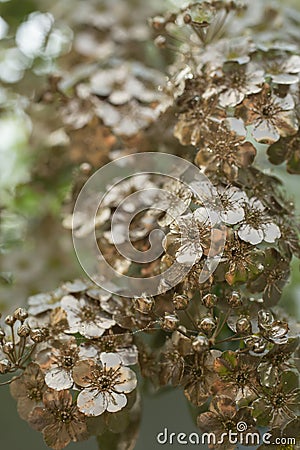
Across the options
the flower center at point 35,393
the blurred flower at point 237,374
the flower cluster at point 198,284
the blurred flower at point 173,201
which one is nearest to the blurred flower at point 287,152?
the flower cluster at point 198,284

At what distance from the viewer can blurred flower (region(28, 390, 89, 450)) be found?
54cm

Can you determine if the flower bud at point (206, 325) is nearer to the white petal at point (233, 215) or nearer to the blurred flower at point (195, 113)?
the white petal at point (233, 215)

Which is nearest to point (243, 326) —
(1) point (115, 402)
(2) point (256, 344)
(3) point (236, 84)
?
(2) point (256, 344)

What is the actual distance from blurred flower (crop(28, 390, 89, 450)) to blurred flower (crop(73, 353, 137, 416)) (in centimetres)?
2

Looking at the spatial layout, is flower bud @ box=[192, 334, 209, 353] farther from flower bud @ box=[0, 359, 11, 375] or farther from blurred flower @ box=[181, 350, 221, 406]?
flower bud @ box=[0, 359, 11, 375]

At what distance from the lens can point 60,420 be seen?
1.78ft

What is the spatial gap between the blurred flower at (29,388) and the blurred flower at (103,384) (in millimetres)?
49

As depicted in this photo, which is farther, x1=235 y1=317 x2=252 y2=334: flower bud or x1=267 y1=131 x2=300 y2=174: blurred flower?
x1=267 y1=131 x2=300 y2=174: blurred flower

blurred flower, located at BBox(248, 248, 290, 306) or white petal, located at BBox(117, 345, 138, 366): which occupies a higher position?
blurred flower, located at BBox(248, 248, 290, 306)

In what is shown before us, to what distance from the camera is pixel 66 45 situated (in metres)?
0.97

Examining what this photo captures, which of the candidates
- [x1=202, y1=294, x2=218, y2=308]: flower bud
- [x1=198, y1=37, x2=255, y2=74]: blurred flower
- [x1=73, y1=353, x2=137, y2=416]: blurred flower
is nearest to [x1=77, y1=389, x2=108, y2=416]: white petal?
[x1=73, y1=353, x2=137, y2=416]: blurred flower

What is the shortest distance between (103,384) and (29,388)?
75mm

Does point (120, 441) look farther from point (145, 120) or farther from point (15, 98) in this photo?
point (15, 98)

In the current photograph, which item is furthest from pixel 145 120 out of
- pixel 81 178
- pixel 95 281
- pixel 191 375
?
pixel 191 375
